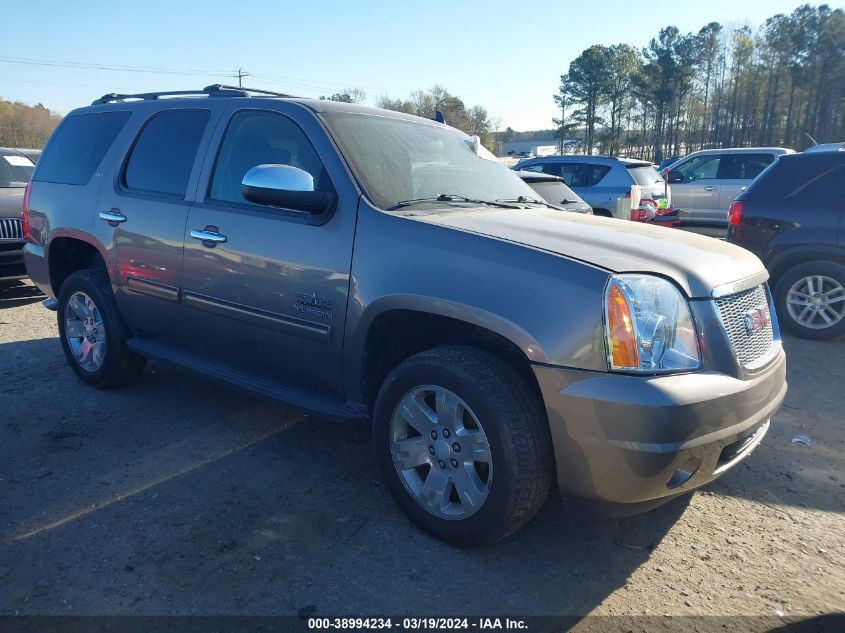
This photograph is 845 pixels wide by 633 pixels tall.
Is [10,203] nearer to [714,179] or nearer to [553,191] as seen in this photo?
[553,191]

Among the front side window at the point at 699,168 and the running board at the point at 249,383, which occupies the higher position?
the front side window at the point at 699,168

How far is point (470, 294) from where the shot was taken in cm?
274

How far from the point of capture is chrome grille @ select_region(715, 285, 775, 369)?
273 centimetres

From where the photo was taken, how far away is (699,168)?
14820mm

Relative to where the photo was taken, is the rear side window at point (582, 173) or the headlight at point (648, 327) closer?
the headlight at point (648, 327)

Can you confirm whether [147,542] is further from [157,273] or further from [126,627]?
[157,273]

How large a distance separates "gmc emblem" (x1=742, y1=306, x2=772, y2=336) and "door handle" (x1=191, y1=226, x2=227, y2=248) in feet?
8.63

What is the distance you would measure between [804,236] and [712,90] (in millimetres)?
60491

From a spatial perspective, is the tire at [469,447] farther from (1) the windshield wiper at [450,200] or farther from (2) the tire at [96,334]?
(2) the tire at [96,334]

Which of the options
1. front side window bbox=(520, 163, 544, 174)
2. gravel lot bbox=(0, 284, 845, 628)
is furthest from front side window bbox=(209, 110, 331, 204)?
front side window bbox=(520, 163, 544, 174)

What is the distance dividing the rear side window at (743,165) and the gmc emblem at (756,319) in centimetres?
1246

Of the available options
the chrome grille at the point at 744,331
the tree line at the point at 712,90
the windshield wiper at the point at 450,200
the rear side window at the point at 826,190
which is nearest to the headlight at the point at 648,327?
the chrome grille at the point at 744,331

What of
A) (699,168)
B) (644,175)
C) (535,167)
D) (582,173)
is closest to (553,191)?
(582,173)

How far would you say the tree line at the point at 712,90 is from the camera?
47.1 metres
